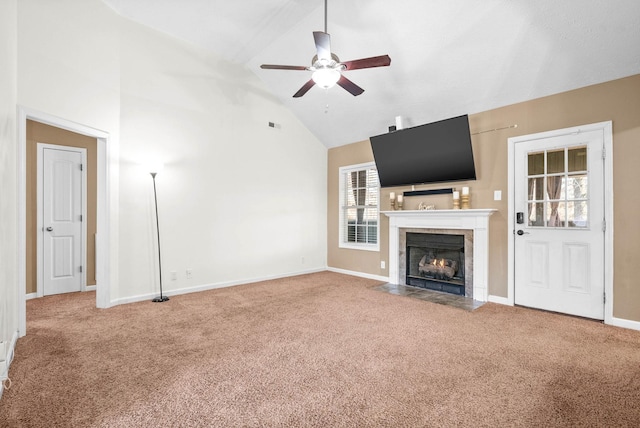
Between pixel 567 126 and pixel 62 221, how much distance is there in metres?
6.70

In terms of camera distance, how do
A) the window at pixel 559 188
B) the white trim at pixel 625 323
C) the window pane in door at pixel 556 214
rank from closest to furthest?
the white trim at pixel 625 323 → the window at pixel 559 188 → the window pane in door at pixel 556 214

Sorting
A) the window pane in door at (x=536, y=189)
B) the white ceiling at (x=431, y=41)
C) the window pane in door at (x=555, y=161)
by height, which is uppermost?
the white ceiling at (x=431, y=41)

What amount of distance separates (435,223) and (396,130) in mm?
1518

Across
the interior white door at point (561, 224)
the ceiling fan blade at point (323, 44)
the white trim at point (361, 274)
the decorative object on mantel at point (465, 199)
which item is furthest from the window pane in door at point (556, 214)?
the ceiling fan blade at point (323, 44)

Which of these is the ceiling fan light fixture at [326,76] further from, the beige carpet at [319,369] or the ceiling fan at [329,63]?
the beige carpet at [319,369]

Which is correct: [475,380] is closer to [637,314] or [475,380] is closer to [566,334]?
[566,334]

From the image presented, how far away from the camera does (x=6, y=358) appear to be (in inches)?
80.5

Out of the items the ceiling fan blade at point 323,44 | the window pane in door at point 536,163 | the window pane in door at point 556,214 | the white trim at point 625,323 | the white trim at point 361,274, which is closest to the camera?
the ceiling fan blade at point 323,44

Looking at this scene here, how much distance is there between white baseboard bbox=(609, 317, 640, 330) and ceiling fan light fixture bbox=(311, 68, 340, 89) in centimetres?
374

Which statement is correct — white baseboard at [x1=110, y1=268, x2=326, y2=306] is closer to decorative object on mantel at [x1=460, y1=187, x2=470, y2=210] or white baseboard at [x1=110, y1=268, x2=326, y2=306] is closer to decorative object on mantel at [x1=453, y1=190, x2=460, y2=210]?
decorative object on mantel at [x1=453, y1=190, x2=460, y2=210]

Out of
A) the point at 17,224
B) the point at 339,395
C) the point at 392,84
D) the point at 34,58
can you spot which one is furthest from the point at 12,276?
the point at 392,84

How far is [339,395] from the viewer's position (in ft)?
6.35

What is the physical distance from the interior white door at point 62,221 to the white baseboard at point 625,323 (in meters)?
6.76

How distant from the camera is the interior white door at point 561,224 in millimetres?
3361
